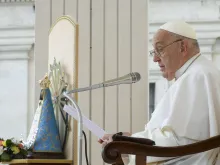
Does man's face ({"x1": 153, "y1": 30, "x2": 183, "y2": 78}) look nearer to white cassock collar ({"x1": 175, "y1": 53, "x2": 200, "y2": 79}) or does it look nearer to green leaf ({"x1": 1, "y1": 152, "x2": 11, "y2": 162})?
white cassock collar ({"x1": 175, "y1": 53, "x2": 200, "y2": 79})

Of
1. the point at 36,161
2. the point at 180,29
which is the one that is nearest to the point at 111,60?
the point at 36,161

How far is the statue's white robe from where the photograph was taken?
3609mm

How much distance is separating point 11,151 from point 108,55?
1176mm

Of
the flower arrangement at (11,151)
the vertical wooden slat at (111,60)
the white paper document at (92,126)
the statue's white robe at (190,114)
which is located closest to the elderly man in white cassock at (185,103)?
the statue's white robe at (190,114)

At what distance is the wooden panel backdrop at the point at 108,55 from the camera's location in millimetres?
5500

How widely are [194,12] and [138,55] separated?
2.72 meters

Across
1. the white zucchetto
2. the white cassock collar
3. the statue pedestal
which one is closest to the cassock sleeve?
the white cassock collar

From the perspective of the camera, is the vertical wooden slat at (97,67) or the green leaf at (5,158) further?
the vertical wooden slat at (97,67)

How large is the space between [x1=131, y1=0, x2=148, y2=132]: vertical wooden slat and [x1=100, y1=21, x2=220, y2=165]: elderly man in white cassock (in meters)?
1.31

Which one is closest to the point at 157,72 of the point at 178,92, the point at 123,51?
the point at 123,51

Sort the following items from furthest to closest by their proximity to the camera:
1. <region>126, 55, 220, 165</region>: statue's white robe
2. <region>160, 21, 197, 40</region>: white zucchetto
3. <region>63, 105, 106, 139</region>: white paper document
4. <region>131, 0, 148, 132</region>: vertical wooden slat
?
<region>131, 0, 148, 132</region>: vertical wooden slat, <region>160, 21, 197, 40</region>: white zucchetto, <region>63, 105, 106, 139</region>: white paper document, <region>126, 55, 220, 165</region>: statue's white robe

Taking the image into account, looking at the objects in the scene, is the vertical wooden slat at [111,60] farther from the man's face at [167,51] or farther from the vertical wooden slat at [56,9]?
the man's face at [167,51]

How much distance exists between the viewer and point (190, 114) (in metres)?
3.69

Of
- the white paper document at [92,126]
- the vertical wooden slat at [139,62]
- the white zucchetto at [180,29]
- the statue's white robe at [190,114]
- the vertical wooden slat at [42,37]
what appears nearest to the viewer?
the statue's white robe at [190,114]
